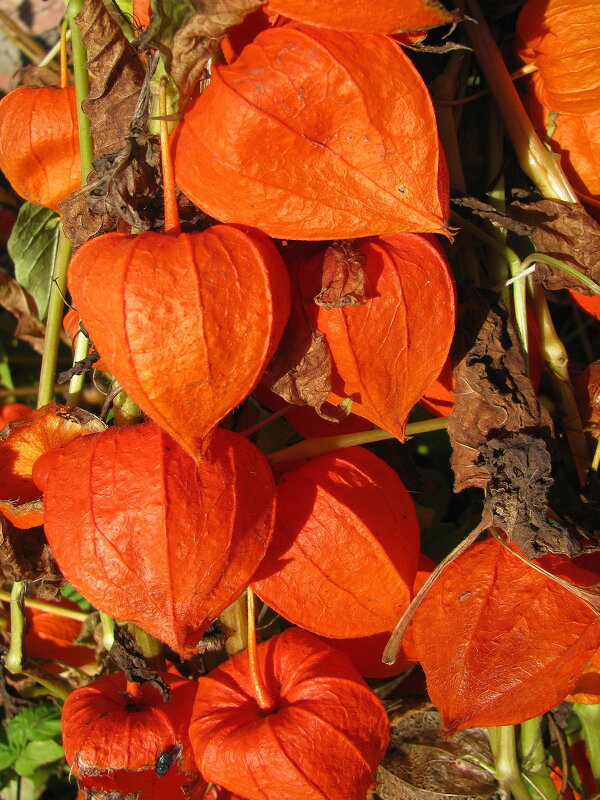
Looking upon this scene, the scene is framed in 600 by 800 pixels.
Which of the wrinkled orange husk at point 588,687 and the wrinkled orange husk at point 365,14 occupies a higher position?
the wrinkled orange husk at point 365,14

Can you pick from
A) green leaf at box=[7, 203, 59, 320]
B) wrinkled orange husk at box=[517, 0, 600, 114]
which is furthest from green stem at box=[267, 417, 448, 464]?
green leaf at box=[7, 203, 59, 320]

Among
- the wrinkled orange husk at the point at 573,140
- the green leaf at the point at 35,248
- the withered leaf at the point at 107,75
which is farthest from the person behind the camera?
the green leaf at the point at 35,248

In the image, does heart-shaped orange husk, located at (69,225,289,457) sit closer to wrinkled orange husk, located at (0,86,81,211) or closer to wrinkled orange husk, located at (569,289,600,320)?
wrinkled orange husk, located at (0,86,81,211)

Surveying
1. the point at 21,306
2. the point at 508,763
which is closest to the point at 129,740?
the point at 508,763

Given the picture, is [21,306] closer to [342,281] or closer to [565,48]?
[342,281]

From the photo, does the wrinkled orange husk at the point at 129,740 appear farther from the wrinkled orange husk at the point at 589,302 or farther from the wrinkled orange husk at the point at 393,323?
the wrinkled orange husk at the point at 589,302

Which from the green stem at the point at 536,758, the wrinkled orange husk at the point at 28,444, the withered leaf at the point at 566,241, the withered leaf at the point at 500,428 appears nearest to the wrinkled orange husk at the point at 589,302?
the withered leaf at the point at 566,241

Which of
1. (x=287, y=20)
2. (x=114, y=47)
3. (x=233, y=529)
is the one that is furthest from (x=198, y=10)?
(x=233, y=529)

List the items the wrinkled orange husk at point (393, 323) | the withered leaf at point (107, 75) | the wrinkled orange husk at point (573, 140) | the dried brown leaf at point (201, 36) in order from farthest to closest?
the wrinkled orange husk at point (573, 140)
the withered leaf at point (107, 75)
the wrinkled orange husk at point (393, 323)
the dried brown leaf at point (201, 36)
